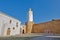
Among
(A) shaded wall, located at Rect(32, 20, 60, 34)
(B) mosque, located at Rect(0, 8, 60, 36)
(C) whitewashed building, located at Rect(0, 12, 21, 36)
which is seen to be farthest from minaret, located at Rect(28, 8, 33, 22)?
(C) whitewashed building, located at Rect(0, 12, 21, 36)

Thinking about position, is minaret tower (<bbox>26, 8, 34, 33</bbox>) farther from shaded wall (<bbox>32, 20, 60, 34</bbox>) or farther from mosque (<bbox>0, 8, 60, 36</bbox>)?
shaded wall (<bbox>32, 20, 60, 34</bbox>)

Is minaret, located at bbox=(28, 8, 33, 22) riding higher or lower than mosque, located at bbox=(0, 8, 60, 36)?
higher

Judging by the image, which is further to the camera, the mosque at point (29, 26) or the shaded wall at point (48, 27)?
the mosque at point (29, 26)

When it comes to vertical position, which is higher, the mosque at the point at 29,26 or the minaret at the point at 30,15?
the minaret at the point at 30,15

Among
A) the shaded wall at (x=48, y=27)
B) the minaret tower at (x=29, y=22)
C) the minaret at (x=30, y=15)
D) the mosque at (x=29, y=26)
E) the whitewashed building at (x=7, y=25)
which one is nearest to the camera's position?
the shaded wall at (x=48, y=27)

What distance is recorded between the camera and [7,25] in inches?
858

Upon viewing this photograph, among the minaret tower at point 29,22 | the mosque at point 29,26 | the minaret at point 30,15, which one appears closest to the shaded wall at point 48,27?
the mosque at point 29,26

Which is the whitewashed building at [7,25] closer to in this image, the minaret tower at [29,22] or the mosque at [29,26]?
the mosque at [29,26]

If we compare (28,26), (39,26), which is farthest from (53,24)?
(28,26)

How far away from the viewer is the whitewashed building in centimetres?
2045

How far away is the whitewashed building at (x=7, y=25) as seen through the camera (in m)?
20.5

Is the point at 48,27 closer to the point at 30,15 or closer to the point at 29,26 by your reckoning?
the point at 29,26

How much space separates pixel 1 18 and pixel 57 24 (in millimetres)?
9881

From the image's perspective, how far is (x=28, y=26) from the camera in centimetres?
2308
